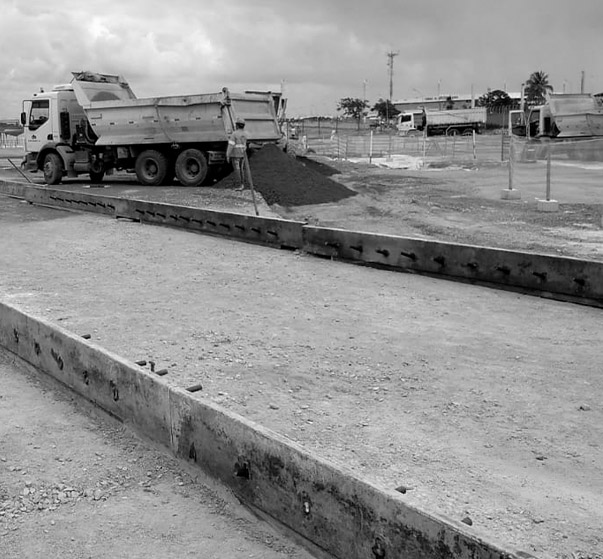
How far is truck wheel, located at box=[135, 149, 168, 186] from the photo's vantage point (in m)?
21.5

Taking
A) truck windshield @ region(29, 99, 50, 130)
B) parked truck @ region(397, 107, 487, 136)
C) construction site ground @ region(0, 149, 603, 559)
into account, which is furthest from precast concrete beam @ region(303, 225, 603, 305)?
parked truck @ region(397, 107, 487, 136)

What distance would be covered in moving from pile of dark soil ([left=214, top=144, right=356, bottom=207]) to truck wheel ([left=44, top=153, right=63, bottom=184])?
609cm

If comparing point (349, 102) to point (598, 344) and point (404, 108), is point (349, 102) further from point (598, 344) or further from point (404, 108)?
point (598, 344)

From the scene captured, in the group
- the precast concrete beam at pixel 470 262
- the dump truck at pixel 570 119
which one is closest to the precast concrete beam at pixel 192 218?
the precast concrete beam at pixel 470 262

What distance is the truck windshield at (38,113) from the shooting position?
906 inches

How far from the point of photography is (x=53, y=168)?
23422 millimetres

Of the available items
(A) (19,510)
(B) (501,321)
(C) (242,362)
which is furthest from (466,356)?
(A) (19,510)

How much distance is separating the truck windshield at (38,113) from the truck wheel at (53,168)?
1052mm

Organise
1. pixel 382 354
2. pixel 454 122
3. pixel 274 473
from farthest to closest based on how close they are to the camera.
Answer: pixel 454 122 → pixel 382 354 → pixel 274 473

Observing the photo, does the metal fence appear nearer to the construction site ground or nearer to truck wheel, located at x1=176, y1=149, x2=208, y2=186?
truck wheel, located at x1=176, y1=149, x2=208, y2=186

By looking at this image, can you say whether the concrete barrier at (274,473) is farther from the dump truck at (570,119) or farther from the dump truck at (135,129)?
the dump truck at (570,119)

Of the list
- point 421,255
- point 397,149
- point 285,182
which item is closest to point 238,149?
point 285,182

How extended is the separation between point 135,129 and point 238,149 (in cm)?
405

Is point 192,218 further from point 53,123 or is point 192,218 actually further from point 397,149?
point 397,149
